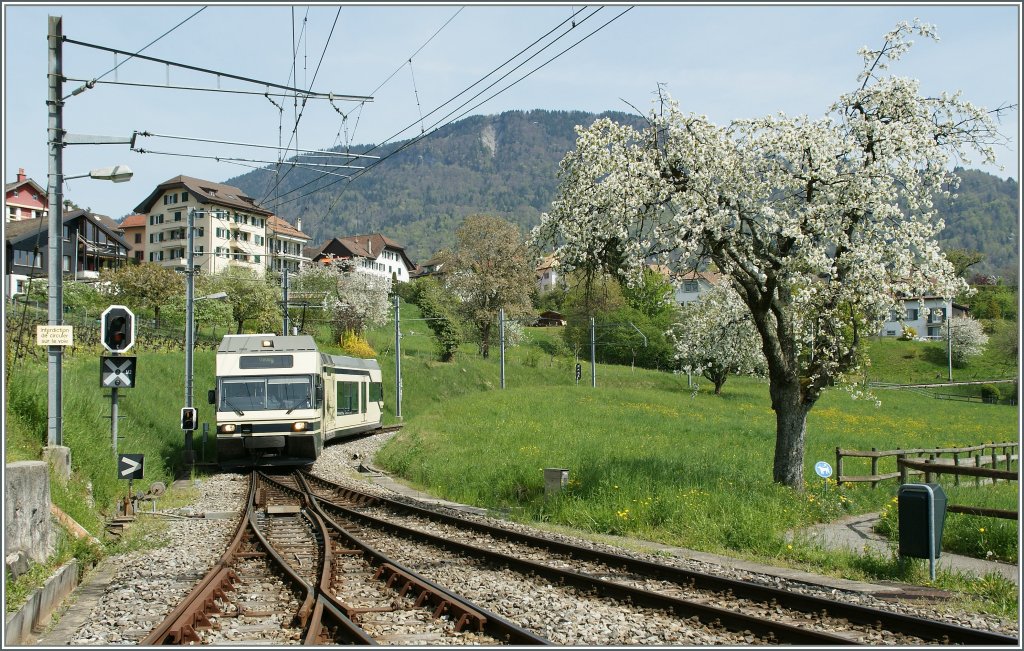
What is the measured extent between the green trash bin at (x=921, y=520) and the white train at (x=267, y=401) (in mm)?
17430

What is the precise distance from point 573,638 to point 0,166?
883cm

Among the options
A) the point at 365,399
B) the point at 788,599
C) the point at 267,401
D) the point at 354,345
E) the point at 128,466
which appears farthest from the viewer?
the point at 354,345

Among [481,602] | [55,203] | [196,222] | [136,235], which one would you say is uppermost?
[136,235]

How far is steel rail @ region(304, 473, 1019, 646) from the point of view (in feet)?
23.2

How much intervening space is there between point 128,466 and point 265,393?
889cm

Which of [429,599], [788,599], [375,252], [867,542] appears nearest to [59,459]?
[429,599]

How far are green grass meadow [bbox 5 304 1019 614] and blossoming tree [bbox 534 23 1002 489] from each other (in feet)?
9.93

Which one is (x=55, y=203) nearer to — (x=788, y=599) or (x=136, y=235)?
(x=788, y=599)

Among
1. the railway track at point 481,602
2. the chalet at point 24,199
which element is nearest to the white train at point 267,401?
the railway track at point 481,602

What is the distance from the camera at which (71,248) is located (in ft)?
245

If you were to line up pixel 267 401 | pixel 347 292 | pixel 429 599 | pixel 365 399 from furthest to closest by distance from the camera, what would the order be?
pixel 347 292 → pixel 365 399 → pixel 267 401 → pixel 429 599

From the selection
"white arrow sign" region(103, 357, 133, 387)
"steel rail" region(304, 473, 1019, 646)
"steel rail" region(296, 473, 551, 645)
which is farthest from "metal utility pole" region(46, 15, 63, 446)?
"steel rail" region(304, 473, 1019, 646)

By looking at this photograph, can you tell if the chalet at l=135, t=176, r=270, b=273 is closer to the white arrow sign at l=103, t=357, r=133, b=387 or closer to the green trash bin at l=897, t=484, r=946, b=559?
the white arrow sign at l=103, t=357, r=133, b=387

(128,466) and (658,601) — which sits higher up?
(128,466)
